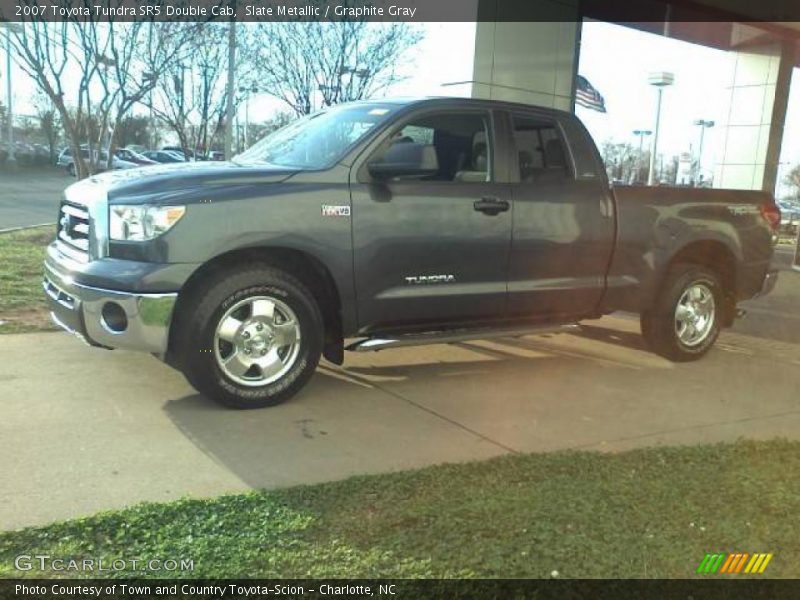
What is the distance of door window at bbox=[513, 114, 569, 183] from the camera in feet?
19.8

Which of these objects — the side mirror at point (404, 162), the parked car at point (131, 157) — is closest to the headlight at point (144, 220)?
the side mirror at point (404, 162)

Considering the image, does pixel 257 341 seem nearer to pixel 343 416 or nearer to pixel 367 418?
pixel 343 416

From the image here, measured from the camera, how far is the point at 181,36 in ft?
42.8

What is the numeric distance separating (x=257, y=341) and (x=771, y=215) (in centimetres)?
504

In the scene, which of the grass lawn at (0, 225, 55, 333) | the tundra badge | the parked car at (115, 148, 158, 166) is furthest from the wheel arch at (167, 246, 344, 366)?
the parked car at (115, 148, 158, 166)

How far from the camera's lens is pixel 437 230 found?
5.44 metres

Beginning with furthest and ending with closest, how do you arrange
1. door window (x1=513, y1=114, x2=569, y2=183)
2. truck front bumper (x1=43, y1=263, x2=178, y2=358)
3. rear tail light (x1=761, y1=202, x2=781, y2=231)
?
1. rear tail light (x1=761, y1=202, x2=781, y2=231)
2. door window (x1=513, y1=114, x2=569, y2=183)
3. truck front bumper (x1=43, y1=263, x2=178, y2=358)

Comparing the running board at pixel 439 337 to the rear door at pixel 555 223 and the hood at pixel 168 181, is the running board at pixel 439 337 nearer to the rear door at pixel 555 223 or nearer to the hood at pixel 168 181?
the rear door at pixel 555 223

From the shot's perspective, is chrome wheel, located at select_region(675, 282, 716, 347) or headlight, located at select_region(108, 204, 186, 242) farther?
chrome wheel, located at select_region(675, 282, 716, 347)

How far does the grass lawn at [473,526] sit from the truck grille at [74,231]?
1.91m

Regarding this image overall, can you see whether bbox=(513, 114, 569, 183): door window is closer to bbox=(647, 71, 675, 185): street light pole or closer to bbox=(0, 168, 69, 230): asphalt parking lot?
bbox=(647, 71, 675, 185): street light pole

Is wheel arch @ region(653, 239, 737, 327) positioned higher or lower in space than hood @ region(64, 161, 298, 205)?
lower

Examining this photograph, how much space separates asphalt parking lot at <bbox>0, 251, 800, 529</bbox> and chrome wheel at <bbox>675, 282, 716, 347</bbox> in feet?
0.84

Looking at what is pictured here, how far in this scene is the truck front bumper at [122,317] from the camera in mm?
4594
